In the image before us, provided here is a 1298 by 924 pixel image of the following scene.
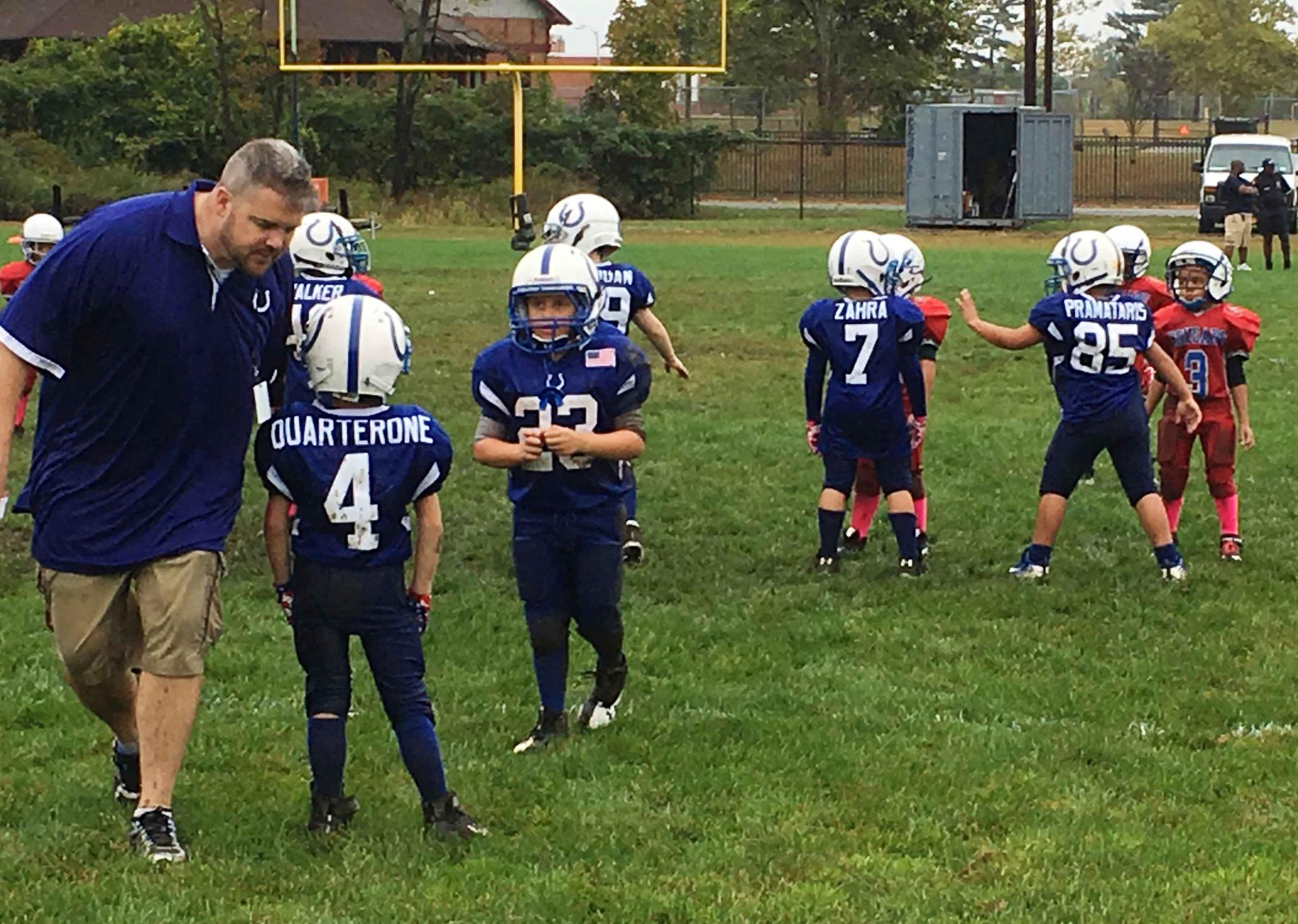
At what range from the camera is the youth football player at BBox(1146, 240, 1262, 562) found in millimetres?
9398

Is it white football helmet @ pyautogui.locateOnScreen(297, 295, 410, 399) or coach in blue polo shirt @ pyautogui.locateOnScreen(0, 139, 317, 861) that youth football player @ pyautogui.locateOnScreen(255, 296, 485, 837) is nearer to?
white football helmet @ pyautogui.locateOnScreen(297, 295, 410, 399)

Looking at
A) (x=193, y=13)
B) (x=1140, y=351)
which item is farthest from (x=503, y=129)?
(x=1140, y=351)

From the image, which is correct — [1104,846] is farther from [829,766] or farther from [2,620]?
[2,620]

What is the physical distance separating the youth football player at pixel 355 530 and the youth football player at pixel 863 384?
3.84 m

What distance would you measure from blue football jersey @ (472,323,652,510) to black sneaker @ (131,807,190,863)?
1.70 meters

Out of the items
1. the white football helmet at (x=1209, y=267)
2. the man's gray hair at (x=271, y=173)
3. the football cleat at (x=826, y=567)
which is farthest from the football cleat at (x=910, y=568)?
the man's gray hair at (x=271, y=173)

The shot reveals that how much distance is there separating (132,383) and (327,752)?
4.04ft

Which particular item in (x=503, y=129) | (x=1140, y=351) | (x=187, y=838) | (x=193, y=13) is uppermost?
(x=193, y=13)

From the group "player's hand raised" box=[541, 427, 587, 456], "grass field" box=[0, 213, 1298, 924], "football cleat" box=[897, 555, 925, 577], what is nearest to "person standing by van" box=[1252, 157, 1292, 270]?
"grass field" box=[0, 213, 1298, 924]

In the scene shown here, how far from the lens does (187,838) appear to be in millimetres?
5527

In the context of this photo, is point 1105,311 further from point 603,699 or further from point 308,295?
point 308,295

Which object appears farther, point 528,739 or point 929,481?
point 929,481

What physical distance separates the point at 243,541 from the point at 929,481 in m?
4.24

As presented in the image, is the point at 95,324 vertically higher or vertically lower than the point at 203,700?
higher
